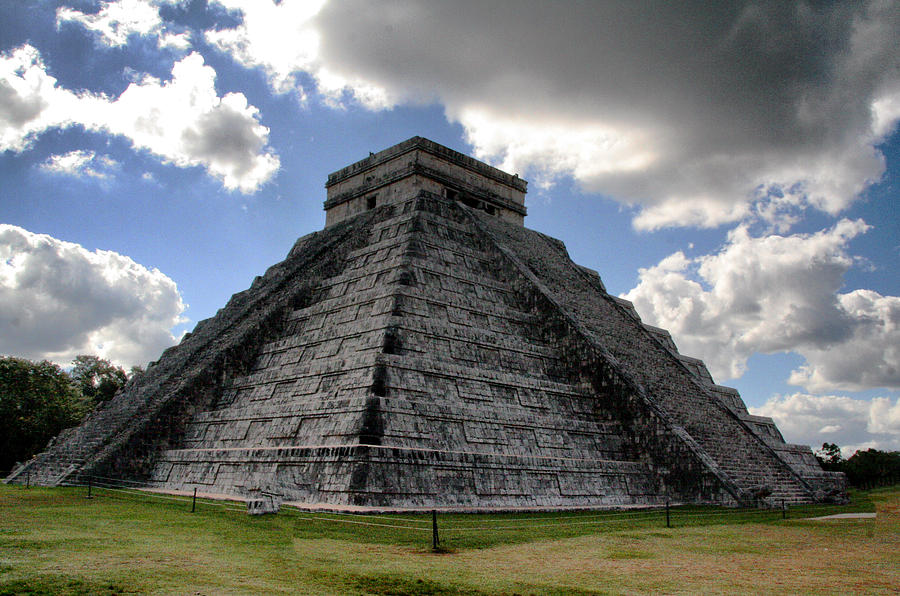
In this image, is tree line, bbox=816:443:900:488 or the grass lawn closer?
the grass lawn

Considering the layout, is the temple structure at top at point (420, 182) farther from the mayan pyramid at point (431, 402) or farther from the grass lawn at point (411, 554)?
the grass lawn at point (411, 554)

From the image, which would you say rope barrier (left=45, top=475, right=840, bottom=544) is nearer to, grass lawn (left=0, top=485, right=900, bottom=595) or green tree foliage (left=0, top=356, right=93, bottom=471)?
grass lawn (left=0, top=485, right=900, bottom=595)

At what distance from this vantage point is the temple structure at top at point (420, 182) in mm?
24953

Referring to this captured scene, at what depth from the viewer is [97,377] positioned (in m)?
39.4

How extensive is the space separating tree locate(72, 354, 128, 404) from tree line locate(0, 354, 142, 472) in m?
6.37

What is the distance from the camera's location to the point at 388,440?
1225cm

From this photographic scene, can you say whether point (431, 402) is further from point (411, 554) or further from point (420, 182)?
point (420, 182)

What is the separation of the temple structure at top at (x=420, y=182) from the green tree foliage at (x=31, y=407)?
14.3m

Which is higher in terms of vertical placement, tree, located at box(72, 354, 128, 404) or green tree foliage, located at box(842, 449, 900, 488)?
tree, located at box(72, 354, 128, 404)

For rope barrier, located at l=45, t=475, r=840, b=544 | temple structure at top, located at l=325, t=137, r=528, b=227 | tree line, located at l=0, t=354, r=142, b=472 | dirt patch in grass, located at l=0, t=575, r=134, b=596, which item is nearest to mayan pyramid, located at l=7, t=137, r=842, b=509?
rope barrier, located at l=45, t=475, r=840, b=544

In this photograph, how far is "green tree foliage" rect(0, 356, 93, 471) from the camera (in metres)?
26.2

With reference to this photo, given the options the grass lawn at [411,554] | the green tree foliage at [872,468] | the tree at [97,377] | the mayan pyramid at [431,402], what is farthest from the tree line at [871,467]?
the tree at [97,377]

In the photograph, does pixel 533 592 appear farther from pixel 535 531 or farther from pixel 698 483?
pixel 698 483

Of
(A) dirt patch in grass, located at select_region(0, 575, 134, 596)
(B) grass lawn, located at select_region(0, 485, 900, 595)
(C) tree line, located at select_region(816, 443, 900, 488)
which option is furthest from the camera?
(C) tree line, located at select_region(816, 443, 900, 488)
